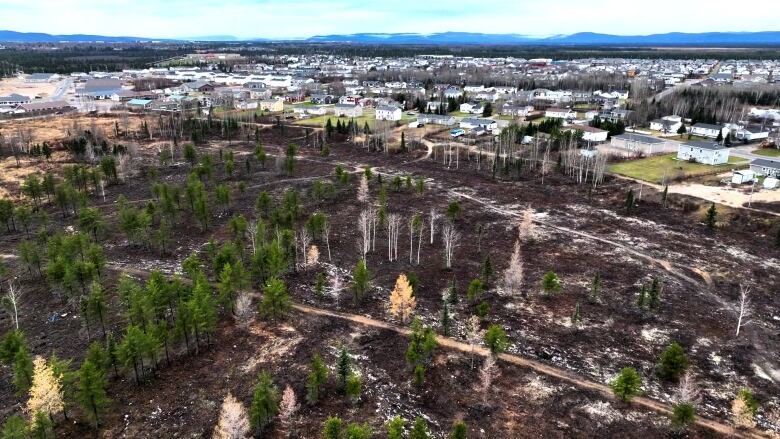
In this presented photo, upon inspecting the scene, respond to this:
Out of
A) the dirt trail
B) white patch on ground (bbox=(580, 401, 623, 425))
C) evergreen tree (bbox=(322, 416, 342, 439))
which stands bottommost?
white patch on ground (bbox=(580, 401, 623, 425))

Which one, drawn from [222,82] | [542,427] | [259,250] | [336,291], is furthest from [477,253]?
[222,82]

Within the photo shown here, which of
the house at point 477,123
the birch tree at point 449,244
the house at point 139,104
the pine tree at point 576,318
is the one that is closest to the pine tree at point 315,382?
the pine tree at point 576,318

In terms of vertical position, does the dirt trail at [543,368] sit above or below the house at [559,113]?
below

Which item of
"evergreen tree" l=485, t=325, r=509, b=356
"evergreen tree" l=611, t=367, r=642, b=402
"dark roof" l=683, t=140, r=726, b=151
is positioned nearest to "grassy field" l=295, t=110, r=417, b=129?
"dark roof" l=683, t=140, r=726, b=151

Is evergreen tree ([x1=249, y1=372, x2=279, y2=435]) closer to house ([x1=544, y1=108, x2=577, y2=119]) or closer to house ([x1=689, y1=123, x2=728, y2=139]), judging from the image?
house ([x1=689, y1=123, x2=728, y2=139])

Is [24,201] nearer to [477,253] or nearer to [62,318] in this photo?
[62,318]

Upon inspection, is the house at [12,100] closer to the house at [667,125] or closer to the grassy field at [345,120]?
the grassy field at [345,120]

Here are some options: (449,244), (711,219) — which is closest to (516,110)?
(711,219)
